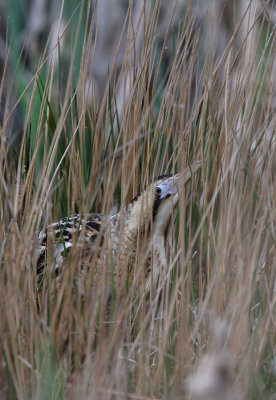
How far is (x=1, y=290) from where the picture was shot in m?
1.10

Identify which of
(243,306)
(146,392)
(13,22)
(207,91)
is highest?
(13,22)

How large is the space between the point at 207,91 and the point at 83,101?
26cm

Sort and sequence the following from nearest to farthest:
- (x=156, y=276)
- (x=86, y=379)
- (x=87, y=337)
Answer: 1. (x=86, y=379)
2. (x=87, y=337)
3. (x=156, y=276)

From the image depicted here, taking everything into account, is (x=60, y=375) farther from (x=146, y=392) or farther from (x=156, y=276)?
(x=156, y=276)

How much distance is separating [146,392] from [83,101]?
661 mm

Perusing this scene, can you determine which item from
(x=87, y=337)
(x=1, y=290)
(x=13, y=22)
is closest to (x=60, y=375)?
(x=87, y=337)

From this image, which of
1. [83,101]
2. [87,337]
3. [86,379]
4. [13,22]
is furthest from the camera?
[13,22]

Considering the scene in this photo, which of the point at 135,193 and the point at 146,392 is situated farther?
the point at 135,193

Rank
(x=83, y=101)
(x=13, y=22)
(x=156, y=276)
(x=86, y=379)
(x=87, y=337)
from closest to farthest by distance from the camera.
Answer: (x=86, y=379) < (x=87, y=337) < (x=83, y=101) < (x=156, y=276) < (x=13, y=22)

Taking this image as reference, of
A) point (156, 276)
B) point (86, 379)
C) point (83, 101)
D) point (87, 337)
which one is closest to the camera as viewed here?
point (86, 379)

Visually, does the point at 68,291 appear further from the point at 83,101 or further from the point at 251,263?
the point at 83,101

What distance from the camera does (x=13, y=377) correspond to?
100cm

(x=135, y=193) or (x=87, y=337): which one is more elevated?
(x=135, y=193)

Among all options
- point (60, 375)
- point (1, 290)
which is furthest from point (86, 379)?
point (1, 290)
